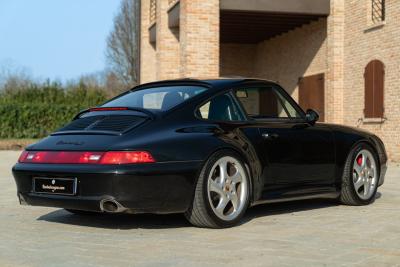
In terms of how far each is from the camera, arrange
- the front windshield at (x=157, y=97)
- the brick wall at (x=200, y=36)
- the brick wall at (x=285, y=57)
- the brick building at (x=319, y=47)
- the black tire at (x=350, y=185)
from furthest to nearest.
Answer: the brick wall at (x=285, y=57) → the brick wall at (x=200, y=36) → the brick building at (x=319, y=47) → the black tire at (x=350, y=185) → the front windshield at (x=157, y=97)

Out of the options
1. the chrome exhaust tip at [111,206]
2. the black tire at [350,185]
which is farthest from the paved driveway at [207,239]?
the chrome exhaust tip at [111,206]

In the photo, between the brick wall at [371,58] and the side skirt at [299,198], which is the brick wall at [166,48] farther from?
the side skirt at [299,198]

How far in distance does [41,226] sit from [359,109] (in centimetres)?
1339

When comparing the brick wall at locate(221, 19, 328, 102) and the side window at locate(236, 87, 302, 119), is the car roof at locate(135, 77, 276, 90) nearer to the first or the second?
the side window at locate(236, 87, 302, 119)

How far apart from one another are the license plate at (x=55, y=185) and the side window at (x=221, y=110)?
4.36ft

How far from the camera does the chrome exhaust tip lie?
529 centimetres

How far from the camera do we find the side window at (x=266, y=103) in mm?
6468

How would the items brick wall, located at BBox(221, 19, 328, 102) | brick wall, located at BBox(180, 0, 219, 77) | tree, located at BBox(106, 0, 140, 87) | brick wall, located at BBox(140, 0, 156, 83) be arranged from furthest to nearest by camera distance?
tree, located at BBox(106, 0, 140, 87)
brick wall, located at BBox(140, 0, 156, 83)
brick wall, located at BBox(221, 19, 328, 102)
brick wall, located at BBox(180, 0, 219, 77)

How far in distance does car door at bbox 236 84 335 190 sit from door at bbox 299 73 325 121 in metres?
13.2

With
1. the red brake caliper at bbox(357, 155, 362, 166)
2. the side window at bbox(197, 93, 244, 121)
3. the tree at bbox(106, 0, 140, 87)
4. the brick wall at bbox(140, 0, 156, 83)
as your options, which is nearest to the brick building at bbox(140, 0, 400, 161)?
the brick wall at bbox(140, 0, 156, 83)

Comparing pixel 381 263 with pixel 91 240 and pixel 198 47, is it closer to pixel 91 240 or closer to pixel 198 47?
pixel 91 240

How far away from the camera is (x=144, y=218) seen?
6492 mm

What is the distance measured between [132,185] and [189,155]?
22.9 inches

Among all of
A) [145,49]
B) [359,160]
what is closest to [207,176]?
[359,160]
